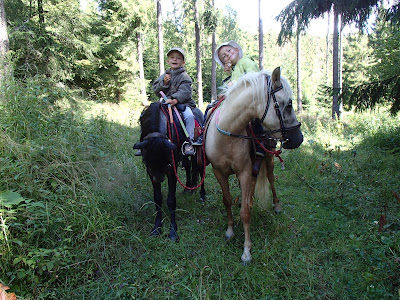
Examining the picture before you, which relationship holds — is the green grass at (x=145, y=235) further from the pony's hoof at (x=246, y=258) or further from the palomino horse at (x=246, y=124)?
the palomino horse at (x=246, y=124)

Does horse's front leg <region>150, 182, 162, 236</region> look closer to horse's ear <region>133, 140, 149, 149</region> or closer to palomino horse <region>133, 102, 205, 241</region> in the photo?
palomino horse <region>133, 102, 205, 241</region>

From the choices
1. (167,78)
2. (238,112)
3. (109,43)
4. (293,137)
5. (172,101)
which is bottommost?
(293,137)

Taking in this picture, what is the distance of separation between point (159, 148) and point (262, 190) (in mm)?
2077

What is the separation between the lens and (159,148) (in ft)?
9.93

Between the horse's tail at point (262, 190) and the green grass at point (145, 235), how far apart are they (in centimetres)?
16

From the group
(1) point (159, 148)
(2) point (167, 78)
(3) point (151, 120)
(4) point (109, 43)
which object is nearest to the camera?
(1) point (159, 148)

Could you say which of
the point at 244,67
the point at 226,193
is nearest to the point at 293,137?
the point at 226,193

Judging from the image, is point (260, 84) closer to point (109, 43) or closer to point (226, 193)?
point (226, 193)

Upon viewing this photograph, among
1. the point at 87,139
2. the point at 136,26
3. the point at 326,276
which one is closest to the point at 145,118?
the point at 87,139

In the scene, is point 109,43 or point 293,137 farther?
point 109,43

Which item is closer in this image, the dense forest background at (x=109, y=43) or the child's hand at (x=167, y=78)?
the child's hand at (x=167, y=78)

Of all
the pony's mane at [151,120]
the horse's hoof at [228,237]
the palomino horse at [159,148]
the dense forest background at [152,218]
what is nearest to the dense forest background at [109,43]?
the dense forest background at [152,218]

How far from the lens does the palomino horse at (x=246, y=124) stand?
9.11ft

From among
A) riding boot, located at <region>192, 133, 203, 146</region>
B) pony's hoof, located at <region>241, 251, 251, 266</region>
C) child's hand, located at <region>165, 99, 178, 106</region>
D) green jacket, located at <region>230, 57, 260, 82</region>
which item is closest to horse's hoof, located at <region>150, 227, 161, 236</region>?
pony's hoof, located at <region>241, 251, 251, 266</region>
